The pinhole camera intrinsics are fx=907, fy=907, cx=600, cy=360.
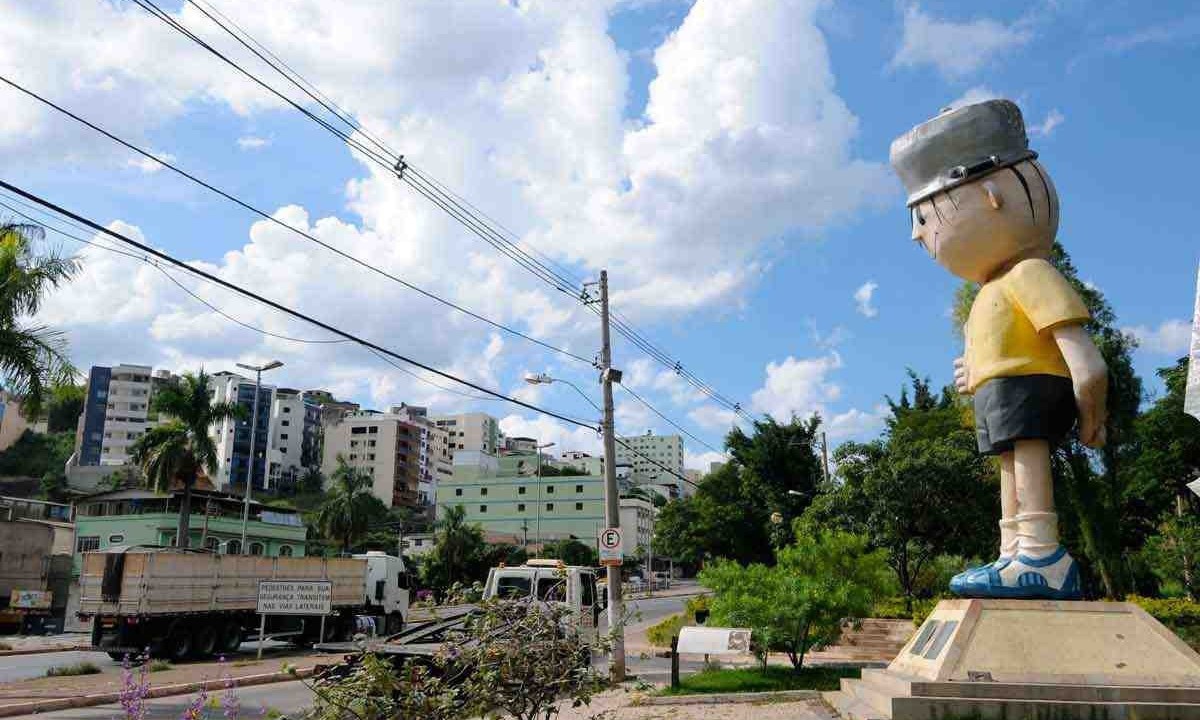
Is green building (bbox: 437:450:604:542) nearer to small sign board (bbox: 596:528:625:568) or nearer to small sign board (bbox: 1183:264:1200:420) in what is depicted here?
small sign board (bbox: 596:528:625:568)

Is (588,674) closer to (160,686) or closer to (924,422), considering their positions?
(160,686)

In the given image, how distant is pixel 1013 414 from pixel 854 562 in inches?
354

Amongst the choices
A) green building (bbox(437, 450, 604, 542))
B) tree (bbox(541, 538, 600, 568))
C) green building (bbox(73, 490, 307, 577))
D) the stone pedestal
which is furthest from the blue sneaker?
green building (bbox(437, 450, 604, 542))

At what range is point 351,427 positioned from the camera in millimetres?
102625

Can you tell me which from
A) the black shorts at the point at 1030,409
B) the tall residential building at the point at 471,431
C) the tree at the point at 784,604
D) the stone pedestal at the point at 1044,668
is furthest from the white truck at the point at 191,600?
the tall residential building at the point at 471,431

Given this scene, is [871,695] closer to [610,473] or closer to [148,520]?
[610,473]

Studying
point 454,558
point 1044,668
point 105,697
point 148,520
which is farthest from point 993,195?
point 454,558

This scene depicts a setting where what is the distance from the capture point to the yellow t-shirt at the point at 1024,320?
850cm

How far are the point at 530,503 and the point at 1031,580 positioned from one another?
76.2 m

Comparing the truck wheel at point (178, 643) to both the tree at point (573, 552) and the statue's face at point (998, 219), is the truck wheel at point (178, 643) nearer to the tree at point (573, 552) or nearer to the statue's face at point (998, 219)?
the statue's face at point (998, 219)

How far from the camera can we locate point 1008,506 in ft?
29.8

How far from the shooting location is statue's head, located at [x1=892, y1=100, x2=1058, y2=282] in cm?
919

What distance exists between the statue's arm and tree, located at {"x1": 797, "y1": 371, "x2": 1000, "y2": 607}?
16.9 m

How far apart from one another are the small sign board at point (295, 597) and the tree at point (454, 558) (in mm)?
34447
